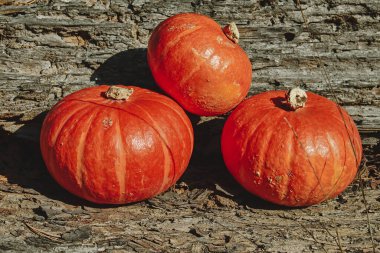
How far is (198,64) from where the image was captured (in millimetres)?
3977

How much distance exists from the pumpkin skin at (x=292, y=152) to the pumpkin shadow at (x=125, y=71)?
987 millimetres

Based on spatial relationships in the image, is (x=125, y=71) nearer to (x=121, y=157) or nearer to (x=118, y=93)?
(x=118, y=93)

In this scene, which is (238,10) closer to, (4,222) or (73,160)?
(73,160)

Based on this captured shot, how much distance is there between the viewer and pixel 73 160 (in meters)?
3.75

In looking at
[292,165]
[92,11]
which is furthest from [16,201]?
[292,165]

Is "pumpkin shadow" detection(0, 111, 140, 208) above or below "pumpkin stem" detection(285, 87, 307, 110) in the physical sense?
below

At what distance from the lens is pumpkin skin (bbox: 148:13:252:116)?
399 centimetres

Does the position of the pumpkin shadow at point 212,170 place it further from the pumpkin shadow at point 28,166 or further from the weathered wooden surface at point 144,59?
the pumpkin shadow at point 28,166

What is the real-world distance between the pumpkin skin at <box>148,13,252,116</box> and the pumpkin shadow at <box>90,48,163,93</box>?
47 cm

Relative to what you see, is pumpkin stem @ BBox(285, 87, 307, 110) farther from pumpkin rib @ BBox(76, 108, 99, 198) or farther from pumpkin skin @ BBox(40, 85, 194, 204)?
pumpkin rib @ BBox(76, 108, 99, 198)

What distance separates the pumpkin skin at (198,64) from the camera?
13.1 ft

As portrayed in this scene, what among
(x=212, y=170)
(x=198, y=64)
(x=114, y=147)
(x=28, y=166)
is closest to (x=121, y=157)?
(x=114, y=147)

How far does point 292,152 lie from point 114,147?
1.20m

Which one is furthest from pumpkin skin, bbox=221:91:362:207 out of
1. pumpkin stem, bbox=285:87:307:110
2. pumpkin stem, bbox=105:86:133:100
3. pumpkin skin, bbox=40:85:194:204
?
pumpkin stem, bbox=105:86:133:100
